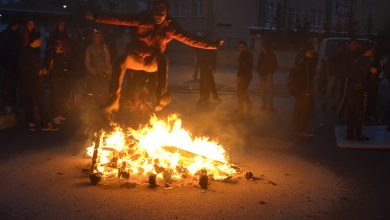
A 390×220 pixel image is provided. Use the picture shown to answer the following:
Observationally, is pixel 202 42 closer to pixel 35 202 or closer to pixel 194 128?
pixel 35 202

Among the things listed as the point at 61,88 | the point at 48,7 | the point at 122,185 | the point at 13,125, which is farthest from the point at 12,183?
the point at 48,7

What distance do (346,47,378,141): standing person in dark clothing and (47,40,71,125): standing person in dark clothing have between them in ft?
20.1

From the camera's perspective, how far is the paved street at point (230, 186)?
5.43m

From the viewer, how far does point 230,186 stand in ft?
20.9

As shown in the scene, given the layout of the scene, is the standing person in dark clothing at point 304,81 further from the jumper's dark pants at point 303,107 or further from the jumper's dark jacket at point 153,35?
the jumper's dark jacket at point 153,35

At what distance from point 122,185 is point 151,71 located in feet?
5.36

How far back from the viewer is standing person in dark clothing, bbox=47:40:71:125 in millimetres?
10797

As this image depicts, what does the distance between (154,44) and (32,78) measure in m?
4.06

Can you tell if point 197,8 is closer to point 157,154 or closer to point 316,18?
point 316,18

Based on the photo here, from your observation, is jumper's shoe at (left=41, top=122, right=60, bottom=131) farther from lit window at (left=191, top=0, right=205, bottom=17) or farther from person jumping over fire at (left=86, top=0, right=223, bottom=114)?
lit window at (left=191, top=0, right=205, bottom=17)

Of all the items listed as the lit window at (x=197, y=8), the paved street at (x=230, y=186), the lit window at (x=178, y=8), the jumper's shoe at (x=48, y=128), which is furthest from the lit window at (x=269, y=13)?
the jumper's shoe at (x=48, y=128)

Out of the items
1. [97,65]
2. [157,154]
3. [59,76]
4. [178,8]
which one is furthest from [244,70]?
[178,8]

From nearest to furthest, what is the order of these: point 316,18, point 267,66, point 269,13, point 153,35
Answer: point 153,35 → point 267,66 → point 269,13 → point 316,18

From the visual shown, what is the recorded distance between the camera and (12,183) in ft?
20.6
